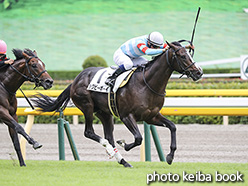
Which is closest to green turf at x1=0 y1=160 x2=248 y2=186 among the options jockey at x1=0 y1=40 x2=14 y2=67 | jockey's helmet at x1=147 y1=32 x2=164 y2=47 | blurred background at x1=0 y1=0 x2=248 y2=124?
jockey at x1=0 y1=40 x2=14 y2=67

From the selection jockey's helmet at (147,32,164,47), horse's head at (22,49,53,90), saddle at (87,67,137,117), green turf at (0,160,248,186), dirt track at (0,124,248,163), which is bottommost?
dirt track at (0,124,248,163)

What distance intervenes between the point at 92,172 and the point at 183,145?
3.24m

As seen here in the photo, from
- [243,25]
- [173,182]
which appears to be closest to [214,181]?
[173,182]

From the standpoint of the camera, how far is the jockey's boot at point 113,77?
5.77m

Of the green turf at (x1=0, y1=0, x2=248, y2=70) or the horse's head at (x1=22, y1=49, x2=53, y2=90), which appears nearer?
the horse's head at (x1=22, y1=49, x2=53, y2=90)

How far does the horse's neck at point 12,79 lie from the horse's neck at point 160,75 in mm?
1570

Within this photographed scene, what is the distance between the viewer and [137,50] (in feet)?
19.0

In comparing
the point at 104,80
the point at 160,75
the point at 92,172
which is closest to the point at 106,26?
the point at 104,80

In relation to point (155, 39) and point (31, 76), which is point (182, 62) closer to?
point (155, 39)

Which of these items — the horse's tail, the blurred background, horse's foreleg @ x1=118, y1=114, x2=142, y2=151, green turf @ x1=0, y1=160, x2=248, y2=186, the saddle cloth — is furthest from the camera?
the blurred background

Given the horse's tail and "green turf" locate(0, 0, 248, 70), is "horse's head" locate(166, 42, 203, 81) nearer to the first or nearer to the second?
the horse's tail

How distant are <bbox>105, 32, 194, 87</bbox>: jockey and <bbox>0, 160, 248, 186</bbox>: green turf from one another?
1.09 meters

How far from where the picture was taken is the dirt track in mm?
6848

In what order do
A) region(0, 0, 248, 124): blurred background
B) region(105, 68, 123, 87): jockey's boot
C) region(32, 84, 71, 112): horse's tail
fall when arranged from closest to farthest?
region(105, 68, 123, 87): jockey's boot
region(32, 84, 71, 112): horse's tail
region(0, 0, 248, 124): blurred background
